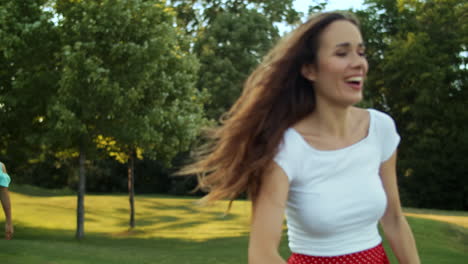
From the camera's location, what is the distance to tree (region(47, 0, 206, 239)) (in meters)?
22.5

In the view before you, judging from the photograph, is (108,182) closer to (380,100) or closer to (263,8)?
(263,8)

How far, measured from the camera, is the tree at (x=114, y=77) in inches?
886

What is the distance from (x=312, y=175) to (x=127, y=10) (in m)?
21.2

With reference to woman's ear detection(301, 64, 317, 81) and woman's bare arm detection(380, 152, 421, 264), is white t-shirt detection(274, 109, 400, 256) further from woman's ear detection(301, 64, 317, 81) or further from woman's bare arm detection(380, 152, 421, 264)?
woman's ear detection(301, 64, 317, 81)

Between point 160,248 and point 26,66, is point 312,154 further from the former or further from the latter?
point 26,66

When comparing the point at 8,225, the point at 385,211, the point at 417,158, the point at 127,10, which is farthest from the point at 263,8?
the point at 385,211

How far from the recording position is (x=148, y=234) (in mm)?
27797

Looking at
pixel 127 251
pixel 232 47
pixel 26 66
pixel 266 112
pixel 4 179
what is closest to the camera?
pixel 266 112

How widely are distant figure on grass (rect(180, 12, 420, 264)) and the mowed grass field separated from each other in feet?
42.2

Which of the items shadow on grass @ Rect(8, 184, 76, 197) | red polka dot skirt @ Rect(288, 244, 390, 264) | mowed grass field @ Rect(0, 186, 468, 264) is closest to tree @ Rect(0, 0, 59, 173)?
mowed grass field @ Rect(0, 186, 468, 264)

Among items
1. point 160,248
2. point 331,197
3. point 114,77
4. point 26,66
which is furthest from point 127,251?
point 331,197

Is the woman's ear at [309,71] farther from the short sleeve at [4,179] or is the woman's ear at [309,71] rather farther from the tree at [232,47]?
the tree at [232,47]

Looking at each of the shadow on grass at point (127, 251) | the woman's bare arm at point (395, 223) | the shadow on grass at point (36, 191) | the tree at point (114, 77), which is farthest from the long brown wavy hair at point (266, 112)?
the shadow on grass at point (36, 191)

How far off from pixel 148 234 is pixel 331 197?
2568cm
